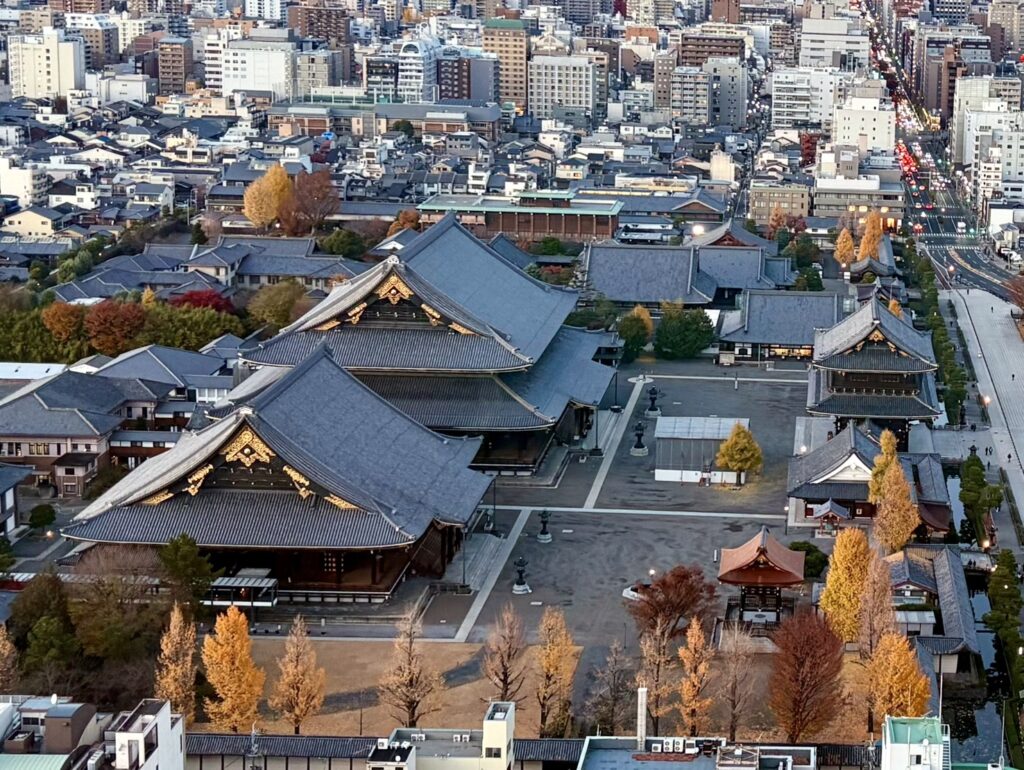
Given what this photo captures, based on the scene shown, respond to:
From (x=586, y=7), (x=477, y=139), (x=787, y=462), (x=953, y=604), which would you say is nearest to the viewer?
(x=953, y=604)

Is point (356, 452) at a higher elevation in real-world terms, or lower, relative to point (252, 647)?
higher

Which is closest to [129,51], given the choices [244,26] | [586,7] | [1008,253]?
[244,26]

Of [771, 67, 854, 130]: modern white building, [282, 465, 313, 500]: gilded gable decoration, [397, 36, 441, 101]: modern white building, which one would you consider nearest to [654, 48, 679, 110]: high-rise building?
[771, 67, 854, 130]: modern white building

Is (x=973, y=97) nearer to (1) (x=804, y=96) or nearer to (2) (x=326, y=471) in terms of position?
(1) (x=804, y=96)

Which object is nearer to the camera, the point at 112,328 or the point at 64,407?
the point at 64,407

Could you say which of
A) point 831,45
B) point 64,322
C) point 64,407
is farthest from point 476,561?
point 831,45

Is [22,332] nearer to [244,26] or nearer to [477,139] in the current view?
[477,139]
